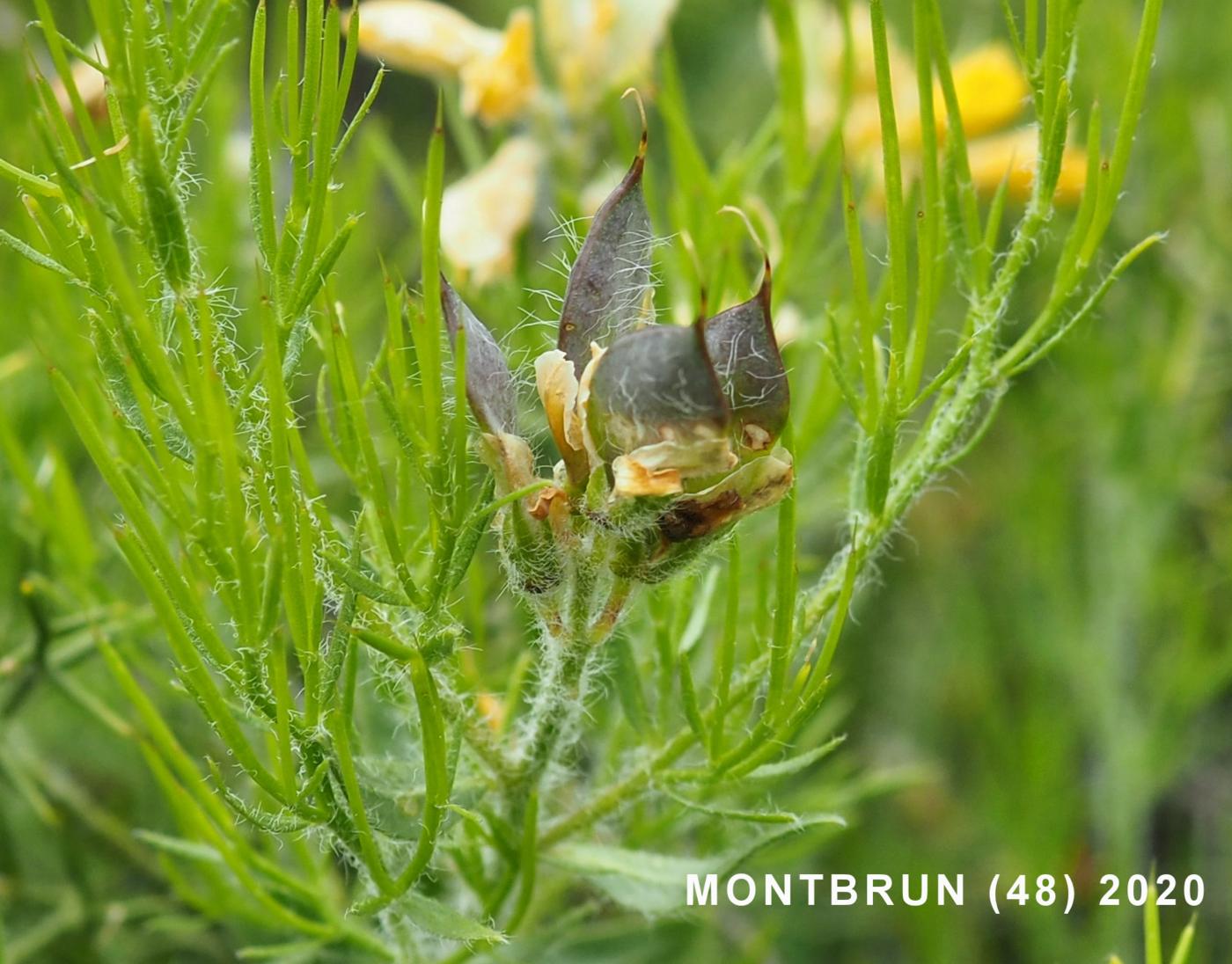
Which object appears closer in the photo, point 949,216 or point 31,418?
point 949,216

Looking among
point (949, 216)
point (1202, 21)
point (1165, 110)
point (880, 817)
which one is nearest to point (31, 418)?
point (949, 216)

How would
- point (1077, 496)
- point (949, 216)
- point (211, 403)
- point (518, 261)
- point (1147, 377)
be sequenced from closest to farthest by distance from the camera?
point (211, 403) → point (949, 216) → point (518, 261) → point (1147, 377) → point (1077, 496)

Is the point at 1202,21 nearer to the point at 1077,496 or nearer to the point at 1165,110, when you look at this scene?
the point at 1165,110

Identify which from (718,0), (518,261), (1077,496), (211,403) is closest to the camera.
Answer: (211,403)

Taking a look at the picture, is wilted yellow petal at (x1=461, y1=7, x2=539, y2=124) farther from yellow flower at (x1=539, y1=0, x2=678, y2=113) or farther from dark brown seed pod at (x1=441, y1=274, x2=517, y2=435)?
dark brown seed pod at (x1=441, y1=274, x2=517, y2=435)

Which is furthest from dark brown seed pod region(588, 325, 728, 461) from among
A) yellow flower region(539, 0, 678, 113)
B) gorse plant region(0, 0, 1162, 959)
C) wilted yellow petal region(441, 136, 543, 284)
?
yellow flower region(539, 0, 678, 113)

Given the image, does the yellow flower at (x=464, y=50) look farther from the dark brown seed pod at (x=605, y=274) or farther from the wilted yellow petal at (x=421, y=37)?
the dark brown seed pod at (x=605, y=274)

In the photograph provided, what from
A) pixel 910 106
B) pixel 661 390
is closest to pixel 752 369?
pixel 661 390

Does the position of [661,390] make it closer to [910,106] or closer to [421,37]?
[421,37]
